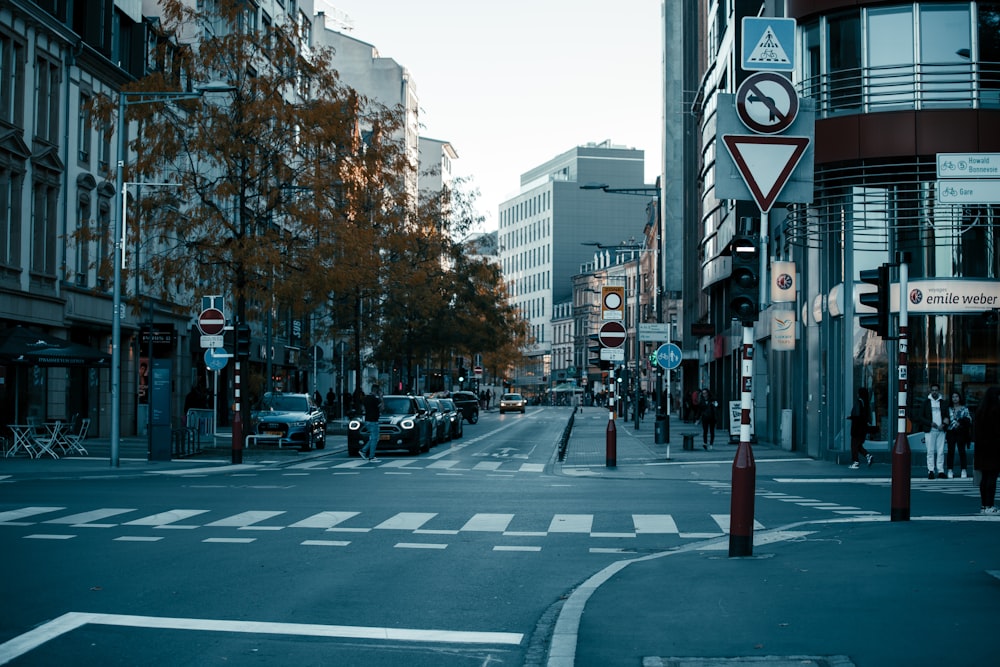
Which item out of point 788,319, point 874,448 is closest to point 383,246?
point 788,319

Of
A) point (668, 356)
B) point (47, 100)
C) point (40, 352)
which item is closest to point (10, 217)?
point (47, 100)

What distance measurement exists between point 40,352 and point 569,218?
142464 mm

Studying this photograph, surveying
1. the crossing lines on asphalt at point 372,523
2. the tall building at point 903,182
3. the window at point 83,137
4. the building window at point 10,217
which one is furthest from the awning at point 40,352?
the tall building at point 903,182

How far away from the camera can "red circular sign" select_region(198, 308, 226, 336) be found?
31609 mm

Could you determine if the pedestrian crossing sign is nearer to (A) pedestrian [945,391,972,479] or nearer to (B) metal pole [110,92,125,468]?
(A) pedestrian [945,391,972,479]

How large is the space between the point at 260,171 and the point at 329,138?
2005 mm

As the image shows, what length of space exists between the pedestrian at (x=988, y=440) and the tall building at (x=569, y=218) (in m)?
150

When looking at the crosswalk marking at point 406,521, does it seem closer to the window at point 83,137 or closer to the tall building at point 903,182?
the tall building at point 903,182

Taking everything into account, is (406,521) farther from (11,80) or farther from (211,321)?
(11,80)

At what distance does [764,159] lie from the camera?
13336mm

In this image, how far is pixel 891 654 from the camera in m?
7.75

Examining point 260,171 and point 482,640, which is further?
point 260,171

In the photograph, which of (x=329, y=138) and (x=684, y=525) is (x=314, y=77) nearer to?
(x=329, y=138)

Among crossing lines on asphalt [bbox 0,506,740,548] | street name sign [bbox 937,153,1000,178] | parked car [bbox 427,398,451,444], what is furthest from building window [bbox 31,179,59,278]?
street name sign [bbox 937,153,1000,178]
